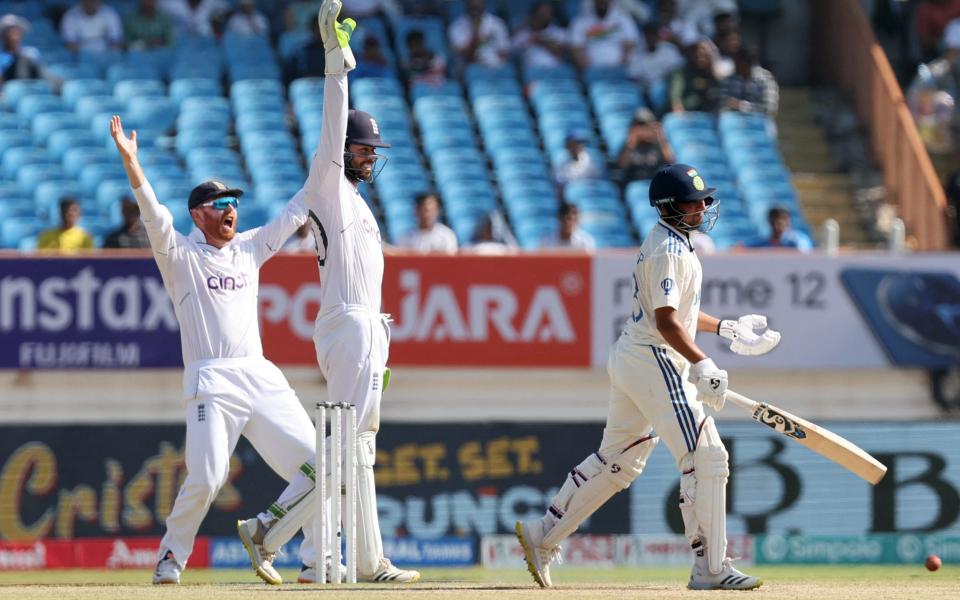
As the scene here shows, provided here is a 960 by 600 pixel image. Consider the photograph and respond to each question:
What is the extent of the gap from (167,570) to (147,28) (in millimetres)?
9903

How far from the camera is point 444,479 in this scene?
14031 mm

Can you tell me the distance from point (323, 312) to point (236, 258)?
567 mm

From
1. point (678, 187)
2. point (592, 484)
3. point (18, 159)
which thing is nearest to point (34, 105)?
point (18, 159)

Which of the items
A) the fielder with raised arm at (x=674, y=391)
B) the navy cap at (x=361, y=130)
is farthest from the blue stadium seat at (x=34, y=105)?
the fielder with raised arm at (x=674, y=391)

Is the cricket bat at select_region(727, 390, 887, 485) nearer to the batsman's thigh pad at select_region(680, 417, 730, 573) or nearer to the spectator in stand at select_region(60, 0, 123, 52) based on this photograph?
the batsman's thigh pad at select_region(680, 417, 730, 573)

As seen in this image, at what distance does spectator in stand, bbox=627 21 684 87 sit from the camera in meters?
18.7

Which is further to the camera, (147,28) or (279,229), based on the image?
(147,28)

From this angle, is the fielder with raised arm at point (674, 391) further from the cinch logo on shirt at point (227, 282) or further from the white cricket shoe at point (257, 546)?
the cinch logo on shirt at point (227, 282)

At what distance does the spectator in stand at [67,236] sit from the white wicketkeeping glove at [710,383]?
25.7 ft

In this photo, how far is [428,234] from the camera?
15.4m

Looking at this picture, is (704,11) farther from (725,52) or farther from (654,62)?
(654,62)

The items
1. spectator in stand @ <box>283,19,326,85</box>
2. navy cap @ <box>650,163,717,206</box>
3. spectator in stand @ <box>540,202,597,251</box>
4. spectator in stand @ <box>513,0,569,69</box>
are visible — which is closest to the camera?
navy cap @ <box>650,163,717,206</box>

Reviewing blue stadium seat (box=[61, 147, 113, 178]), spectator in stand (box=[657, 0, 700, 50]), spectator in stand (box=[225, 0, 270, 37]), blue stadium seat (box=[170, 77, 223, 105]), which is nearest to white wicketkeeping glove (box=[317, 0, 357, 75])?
blue stadium seat (box=[61, 147, 113, 178])

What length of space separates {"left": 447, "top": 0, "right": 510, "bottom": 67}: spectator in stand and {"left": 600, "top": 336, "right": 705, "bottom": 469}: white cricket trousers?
9797 mm
